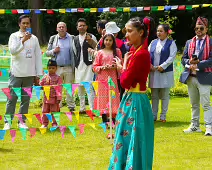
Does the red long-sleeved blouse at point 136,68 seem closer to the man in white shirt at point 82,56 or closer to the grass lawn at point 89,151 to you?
the grass lawn at point 89,151

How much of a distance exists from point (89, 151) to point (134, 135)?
1.96 metres

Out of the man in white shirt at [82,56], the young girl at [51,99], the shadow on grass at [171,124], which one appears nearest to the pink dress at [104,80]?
the young girl at [51,99]

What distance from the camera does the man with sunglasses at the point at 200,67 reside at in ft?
27.2

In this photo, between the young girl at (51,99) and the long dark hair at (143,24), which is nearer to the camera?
the long dark hair at (143,24)

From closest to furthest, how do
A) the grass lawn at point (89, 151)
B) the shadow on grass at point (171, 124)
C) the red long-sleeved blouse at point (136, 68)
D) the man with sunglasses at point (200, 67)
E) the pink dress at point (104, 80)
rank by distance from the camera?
the red long-sleeved blouse at point (136, 68) → the grass lawn at point (89, 151) → the pink dress at point (104, 80) → the man with sunglasses at point (200, 67) → the shadow on grass at point (171, 124)

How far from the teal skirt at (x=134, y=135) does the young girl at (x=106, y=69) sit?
247 cm

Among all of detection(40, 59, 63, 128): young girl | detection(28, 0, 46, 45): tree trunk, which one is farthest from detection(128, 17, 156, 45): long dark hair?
detection(28, 0, 46, 45): tree trunk

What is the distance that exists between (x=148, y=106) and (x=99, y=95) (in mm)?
2549

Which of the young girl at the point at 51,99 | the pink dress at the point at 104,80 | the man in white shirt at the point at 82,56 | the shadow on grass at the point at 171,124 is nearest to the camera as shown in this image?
the pink dress at the point at 104,80

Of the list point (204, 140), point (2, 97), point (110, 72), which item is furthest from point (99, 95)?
point (2, 97)

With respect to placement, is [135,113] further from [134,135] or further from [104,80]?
[104,80]

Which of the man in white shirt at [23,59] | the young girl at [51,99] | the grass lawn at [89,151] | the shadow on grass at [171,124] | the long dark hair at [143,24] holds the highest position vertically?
the long dark hair at [143,24]

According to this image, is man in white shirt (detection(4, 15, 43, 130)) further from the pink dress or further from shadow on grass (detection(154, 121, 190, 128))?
shadow on grass (detection(154, 121, 190, 128))

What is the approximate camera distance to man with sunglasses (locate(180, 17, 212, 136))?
27.2 feet
